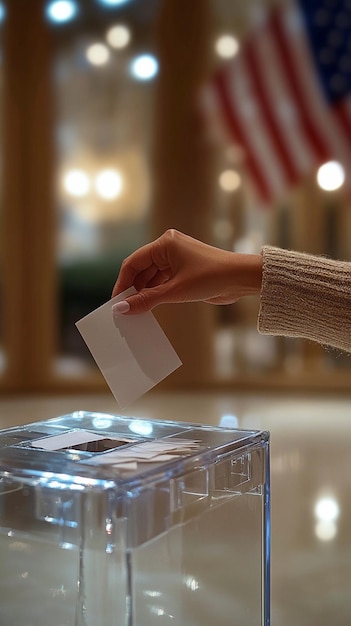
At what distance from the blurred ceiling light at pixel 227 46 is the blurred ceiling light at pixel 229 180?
639 mm

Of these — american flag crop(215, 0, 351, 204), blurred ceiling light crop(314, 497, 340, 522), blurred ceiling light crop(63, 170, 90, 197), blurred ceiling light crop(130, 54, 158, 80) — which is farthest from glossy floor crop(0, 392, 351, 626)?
blurred ceiling light crop(130, 54, 158, 80)

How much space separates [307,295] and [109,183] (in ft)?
9.79

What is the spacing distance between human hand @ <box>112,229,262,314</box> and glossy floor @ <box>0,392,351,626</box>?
Result: 531mm

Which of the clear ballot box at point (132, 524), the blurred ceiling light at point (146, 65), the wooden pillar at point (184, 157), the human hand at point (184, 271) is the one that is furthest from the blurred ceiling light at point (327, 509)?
the blurred ceiling light at point (146, 65)

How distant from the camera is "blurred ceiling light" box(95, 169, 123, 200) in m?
3.88

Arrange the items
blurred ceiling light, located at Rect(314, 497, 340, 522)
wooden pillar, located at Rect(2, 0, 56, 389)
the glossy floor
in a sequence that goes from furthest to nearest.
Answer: wooden pillar, located at Rect(2, 0, 56, 389)
blurred ceiling light, located at Rect(314, 497, 340, 522)
the glossy floor

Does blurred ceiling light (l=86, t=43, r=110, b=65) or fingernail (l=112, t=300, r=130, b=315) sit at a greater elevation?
blurred ceiling light (l=86, t=43, r=110, b=65)

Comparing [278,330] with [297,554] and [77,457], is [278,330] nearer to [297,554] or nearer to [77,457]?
[77,457]

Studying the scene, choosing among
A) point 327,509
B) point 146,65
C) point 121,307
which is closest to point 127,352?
point 121,307

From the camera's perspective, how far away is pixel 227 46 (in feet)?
12.8

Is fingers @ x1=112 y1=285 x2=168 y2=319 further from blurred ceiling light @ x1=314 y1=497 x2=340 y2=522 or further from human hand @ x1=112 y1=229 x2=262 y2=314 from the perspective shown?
blurred ceiling light @ x1=314 y1=497 x2=340 y2=522

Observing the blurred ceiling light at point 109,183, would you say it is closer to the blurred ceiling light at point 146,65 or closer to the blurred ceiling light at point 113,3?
the blurred ceiling light at point 146,65

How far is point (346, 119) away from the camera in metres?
3.91

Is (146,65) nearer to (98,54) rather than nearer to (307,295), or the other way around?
(98,54)
